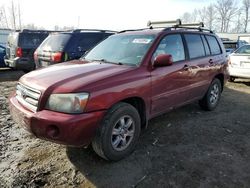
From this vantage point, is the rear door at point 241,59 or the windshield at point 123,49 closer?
the windshield at point 123,49

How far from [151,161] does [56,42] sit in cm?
568

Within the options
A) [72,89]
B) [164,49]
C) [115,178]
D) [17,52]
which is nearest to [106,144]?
[115,178]

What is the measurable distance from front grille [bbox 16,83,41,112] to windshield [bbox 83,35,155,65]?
1.37m

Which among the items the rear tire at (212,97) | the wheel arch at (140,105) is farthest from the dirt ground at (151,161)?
the rear tire at (212,97)

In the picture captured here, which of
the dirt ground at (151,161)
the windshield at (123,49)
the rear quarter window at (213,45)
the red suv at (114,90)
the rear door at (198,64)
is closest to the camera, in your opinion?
the red suv at (114,90)

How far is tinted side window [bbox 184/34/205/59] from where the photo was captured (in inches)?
200

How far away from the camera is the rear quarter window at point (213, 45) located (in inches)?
235

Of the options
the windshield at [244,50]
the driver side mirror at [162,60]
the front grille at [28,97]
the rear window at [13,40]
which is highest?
the rear window at [13,40]

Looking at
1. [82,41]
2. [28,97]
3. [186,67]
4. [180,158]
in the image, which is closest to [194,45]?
[186,67]

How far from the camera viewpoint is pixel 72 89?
3166 mm

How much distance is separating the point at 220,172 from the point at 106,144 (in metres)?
1.52

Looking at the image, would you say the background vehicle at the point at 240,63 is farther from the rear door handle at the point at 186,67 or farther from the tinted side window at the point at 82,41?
the rear door handle at the point at 186,67

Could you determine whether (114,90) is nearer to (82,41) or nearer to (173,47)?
(173,47)

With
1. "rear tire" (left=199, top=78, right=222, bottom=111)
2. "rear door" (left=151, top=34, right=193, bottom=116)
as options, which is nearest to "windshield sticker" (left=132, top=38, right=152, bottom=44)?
"rear door" (left=151, top=34, right=193, bottom=116)
